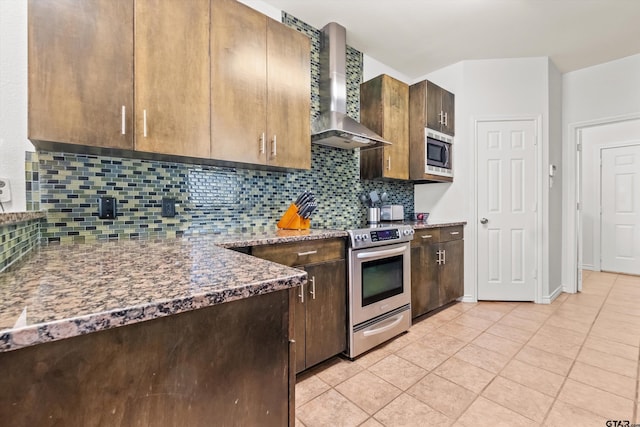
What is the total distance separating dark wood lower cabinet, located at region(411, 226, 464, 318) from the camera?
8.48 feet

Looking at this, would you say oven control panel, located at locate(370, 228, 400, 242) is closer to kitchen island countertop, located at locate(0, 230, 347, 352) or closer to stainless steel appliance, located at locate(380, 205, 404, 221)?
stainless steel appliance, located at locate(380, 205, 404, 221)

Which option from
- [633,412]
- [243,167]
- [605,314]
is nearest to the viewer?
[633,412]

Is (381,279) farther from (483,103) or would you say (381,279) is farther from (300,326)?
(483,103)

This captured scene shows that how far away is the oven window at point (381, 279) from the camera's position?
206 centimetres

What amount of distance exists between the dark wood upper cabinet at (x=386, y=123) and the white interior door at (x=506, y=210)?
942 mm

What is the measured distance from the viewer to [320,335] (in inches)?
72.1

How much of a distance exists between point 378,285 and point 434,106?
2106 mm

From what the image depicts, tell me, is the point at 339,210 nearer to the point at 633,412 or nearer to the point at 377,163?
the point at 377,163

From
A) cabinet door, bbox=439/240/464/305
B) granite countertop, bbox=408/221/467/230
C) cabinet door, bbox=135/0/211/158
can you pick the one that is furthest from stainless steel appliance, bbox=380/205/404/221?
cabinet door, bbox=135/0/211/158

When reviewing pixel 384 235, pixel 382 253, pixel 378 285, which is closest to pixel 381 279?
pixel 378 285

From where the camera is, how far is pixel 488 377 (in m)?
1.75

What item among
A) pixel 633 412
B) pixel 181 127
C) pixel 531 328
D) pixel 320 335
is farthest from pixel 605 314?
pixel 181 127

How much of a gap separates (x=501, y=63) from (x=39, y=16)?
12.8ft

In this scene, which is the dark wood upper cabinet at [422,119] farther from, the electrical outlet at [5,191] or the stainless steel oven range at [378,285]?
the electrical outlet at [5,191]
